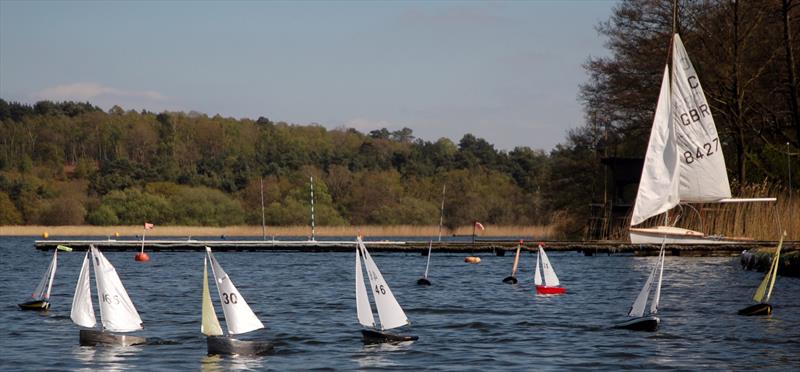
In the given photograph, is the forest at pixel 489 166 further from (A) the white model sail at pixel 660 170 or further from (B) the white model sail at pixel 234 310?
(B) the white model sail at pixel 234 310

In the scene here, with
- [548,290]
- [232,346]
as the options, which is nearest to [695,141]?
[548,290]

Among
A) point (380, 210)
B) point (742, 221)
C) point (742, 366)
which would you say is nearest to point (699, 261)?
point (742, 221)

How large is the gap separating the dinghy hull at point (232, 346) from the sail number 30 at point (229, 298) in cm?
105

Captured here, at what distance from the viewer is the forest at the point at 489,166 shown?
6600cm

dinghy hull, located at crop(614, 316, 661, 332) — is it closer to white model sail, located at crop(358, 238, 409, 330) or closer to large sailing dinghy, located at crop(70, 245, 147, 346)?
white model sail, located at crop(358, 238, 409, 330)

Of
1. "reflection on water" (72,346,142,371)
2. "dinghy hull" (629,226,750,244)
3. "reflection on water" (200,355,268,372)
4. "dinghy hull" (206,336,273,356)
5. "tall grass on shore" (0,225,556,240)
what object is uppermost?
"tall grass on shore" (0,225,556,240)

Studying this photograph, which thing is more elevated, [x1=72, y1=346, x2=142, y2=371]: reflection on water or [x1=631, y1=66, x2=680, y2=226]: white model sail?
[x1=631, y1=66, x2=680, y2=226]: white model sail

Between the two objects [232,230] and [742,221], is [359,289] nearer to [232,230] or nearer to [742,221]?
[742,221]

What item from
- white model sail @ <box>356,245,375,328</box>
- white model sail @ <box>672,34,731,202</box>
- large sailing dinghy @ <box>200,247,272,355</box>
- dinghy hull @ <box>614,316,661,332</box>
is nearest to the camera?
large sailing dinghy @ <box>200,247,272,355</box>

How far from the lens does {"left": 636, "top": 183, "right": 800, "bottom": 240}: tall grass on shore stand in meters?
57.9

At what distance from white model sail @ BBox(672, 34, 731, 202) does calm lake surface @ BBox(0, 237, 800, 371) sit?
3.81 m

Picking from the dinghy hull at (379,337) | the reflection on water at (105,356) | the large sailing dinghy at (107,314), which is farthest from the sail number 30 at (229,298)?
the dinghy hull at (379,337)

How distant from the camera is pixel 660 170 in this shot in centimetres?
5831

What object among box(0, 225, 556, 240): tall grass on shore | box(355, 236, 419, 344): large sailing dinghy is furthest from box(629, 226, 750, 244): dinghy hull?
box(355, 236, 419, 344): large sailing dinghy
